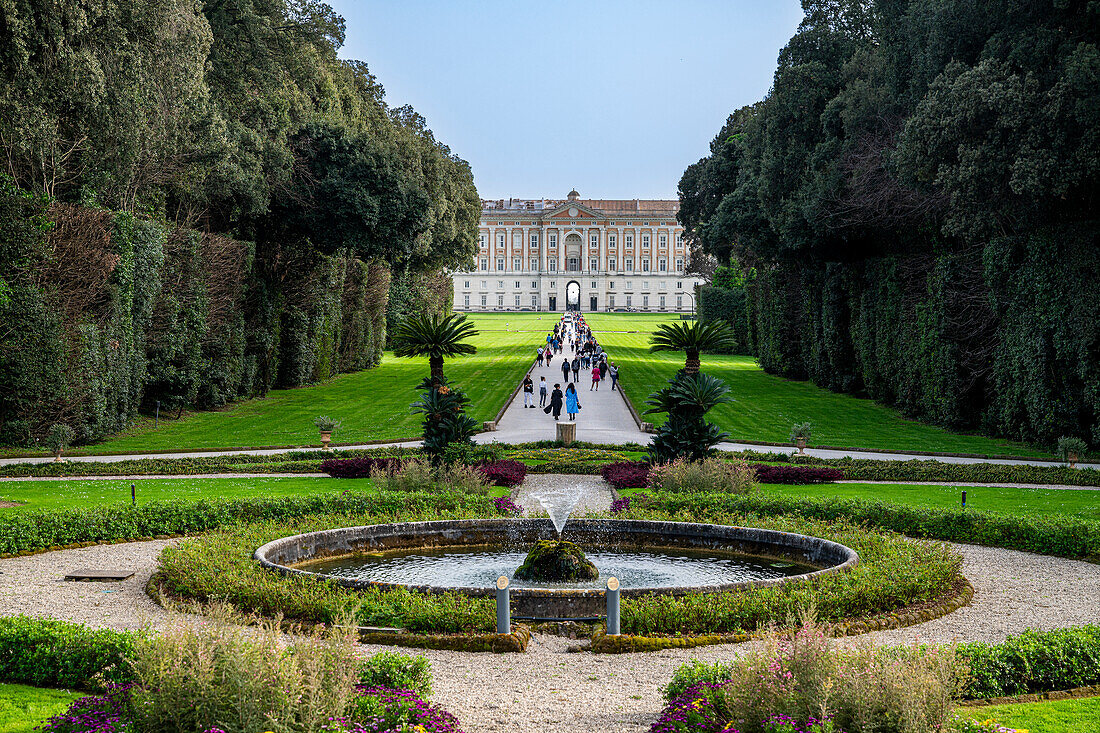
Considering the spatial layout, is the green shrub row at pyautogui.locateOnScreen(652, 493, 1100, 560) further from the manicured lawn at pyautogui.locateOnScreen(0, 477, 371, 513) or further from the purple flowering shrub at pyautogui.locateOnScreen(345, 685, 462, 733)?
the purple flowering shrub at pyautogui.locateOnScreen(345, 685, 462, 733)

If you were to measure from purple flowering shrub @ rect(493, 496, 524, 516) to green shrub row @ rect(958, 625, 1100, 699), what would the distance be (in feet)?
21.6

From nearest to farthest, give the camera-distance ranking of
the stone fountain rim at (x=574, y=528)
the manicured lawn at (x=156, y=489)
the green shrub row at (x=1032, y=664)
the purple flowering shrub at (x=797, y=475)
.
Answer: the green shrub row at (x=1032, y=664)
the stone fountain rim at (x=574, y=528)
the manicured lawn at (x=156, y=489)
the purple flowering shrub at (x=797, y=475)

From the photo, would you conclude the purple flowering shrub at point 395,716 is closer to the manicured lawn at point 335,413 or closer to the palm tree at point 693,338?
the palm tree at point 693,338

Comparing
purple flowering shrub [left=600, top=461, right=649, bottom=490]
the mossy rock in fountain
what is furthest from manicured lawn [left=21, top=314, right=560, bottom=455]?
the mossy rock in fountain

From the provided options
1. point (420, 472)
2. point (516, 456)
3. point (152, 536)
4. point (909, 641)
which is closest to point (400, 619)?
point (909, 641)

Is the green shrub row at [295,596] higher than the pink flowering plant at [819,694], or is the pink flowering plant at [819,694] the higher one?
the pink flowering plant at [819,694]

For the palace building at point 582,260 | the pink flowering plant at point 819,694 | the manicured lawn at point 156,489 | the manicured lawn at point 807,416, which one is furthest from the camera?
the palace building at point 582,260

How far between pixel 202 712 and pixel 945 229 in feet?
66.3

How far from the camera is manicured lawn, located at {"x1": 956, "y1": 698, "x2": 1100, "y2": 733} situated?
558cm

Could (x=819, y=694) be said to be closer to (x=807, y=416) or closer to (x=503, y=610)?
(x=503, y=610)

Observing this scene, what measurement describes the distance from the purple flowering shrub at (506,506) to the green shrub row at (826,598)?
416cm

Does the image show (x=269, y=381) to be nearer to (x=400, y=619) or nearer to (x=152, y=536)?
(x=152, y=536)

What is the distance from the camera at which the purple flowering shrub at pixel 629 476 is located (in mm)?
15539

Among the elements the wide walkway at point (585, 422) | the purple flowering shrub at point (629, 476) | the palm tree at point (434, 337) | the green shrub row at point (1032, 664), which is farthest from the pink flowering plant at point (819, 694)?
the wide walkway at point (585, 422)
